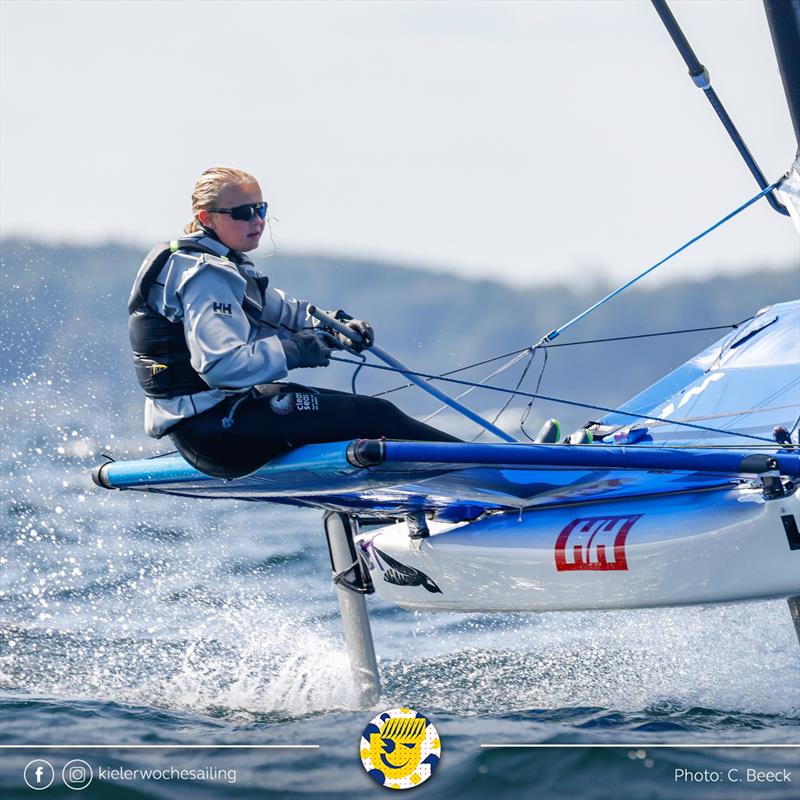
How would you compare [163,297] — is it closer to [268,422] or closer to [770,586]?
[268,422]

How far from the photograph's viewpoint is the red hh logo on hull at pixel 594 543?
366cm

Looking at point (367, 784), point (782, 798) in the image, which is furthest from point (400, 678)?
point (782, 798)

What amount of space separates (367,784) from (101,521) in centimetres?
530

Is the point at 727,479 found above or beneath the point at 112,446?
beneath

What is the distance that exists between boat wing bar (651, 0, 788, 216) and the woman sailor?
2138mm

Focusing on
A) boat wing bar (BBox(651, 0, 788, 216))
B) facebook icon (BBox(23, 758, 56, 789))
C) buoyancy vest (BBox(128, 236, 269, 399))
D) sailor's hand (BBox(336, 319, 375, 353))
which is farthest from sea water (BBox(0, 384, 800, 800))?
boat wing bar (BBox(651, 0, 788, 216))

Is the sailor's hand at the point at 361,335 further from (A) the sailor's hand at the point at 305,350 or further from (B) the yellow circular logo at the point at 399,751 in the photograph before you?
(B) the yellow circular logo at the point at 399,751

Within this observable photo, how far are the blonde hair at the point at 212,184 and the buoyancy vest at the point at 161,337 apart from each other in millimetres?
93

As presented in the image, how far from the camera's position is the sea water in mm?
3086

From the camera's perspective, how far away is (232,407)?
318 centimetres

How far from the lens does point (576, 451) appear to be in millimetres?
3162

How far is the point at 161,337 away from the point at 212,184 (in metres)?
0.42

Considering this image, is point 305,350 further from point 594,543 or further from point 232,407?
point 594,543

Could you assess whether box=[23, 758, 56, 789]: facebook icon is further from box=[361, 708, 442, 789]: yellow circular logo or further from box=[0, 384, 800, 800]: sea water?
box=[361, 708, 442, 789]: yellow circular logo
